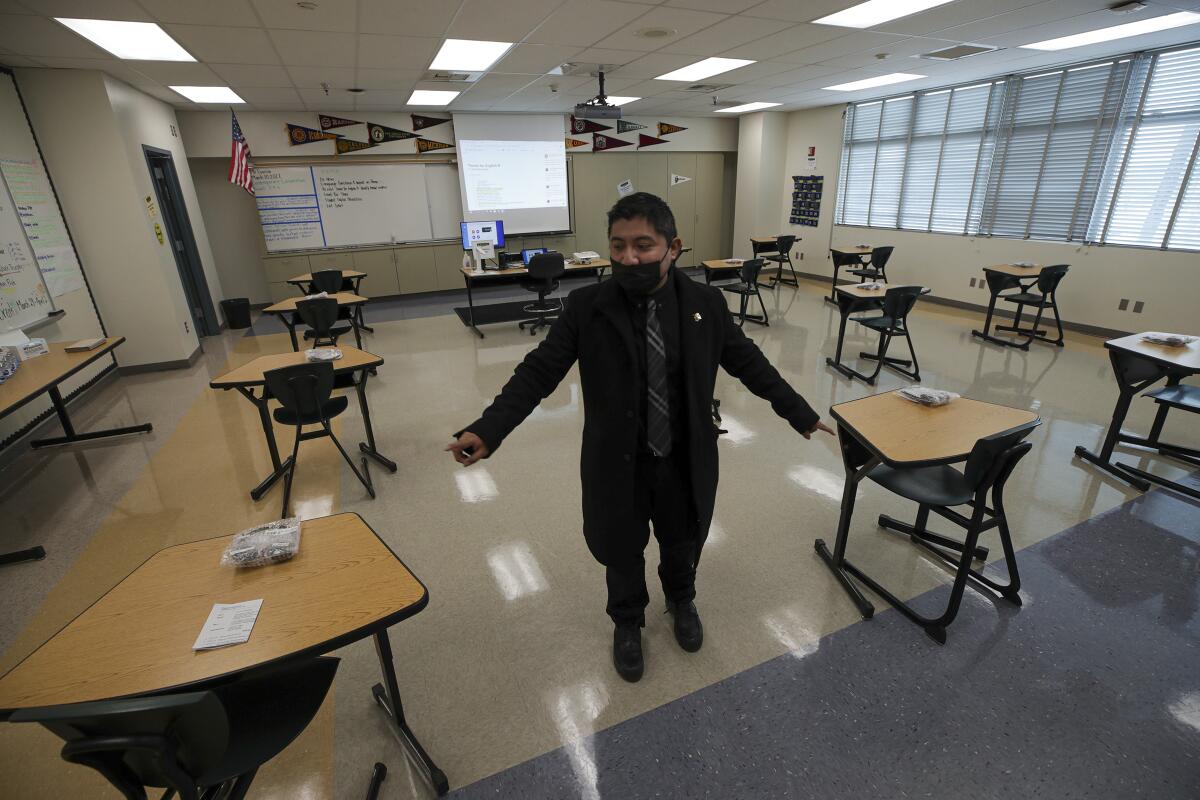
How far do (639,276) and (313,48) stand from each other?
469cm

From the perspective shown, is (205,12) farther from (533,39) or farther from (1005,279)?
(1005,279)

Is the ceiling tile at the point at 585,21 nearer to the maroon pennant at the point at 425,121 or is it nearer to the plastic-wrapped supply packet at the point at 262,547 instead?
the plastic-wrapped supply packet at the point at 262,547

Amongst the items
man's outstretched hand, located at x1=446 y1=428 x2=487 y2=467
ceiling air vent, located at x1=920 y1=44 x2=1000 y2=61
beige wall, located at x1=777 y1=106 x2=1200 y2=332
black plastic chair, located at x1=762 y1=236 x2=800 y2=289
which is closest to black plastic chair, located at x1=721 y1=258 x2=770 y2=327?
black plastic chair, located at x1=762 y1=236 x2=800 y2=289

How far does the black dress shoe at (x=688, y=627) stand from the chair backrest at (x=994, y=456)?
3.82 ft

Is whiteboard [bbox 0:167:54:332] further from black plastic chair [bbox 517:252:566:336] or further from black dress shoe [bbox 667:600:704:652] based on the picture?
black dress shoe [bbox 667:600:704:652]

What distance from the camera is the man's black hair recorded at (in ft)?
→ 5.04

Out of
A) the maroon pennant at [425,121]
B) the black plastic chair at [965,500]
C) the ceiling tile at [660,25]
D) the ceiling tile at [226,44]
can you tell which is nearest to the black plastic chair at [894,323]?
the black plastic chair at [965,500]

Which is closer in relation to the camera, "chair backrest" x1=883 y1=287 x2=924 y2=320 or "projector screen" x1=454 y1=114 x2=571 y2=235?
"chair backrest" x1=883 y1=287 x2=924 y2=320

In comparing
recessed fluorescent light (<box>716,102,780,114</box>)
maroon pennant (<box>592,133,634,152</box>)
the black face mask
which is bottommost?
the black face mask

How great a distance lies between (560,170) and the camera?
A: 9.48 meters

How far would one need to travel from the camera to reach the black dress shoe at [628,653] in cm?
199

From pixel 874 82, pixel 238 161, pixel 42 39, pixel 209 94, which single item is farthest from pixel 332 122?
pixel 874 82

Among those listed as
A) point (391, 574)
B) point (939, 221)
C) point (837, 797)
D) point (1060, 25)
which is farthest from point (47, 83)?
point (939, 221)

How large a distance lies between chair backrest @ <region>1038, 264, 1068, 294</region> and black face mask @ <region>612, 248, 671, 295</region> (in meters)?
6.02
